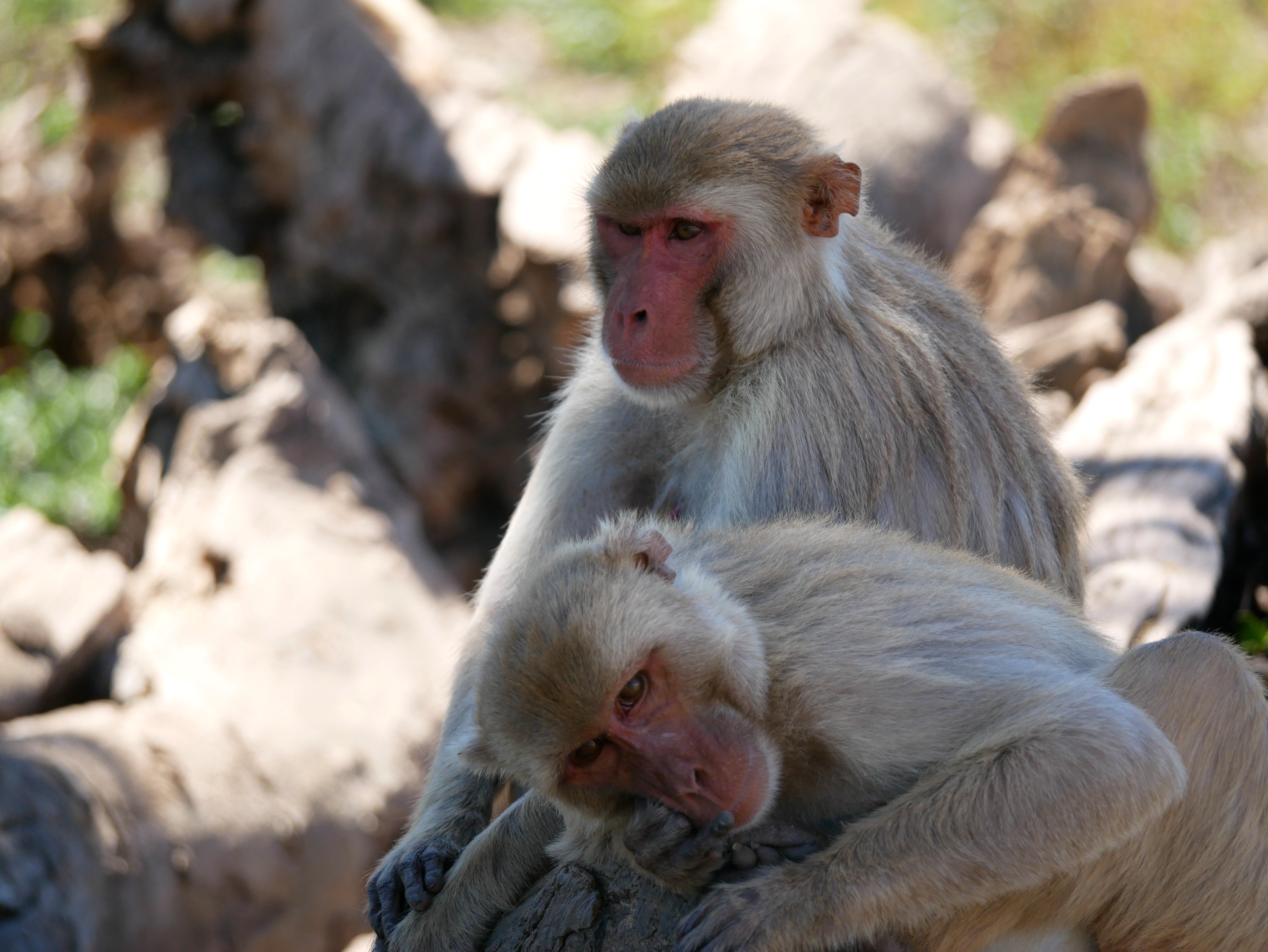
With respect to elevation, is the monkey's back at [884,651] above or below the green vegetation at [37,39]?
above

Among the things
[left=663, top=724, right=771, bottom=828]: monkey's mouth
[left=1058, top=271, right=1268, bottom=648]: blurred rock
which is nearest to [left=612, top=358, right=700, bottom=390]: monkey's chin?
[left=663, top=724, right=771, bottom=828]: monkey's mouth

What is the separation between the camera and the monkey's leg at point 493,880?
3.14 metres

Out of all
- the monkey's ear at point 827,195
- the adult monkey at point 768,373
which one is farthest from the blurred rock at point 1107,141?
the monkey's ear at point 827,195

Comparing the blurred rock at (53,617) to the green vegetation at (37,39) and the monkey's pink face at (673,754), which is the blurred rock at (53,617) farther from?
the green vegetation at (37,39)

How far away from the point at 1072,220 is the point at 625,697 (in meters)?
6.11

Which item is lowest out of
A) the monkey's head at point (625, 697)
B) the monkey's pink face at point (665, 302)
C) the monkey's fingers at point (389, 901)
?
the monkey's fingers at point (389, 901)

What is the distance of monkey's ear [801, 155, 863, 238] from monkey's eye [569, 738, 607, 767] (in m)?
1.83

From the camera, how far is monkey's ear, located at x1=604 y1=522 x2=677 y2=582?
2734 millimetres

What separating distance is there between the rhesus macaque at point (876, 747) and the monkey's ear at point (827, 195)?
120cm

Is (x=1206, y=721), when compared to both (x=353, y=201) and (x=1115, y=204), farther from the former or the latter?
(x=353, y=201)

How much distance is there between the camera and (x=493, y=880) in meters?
3.17

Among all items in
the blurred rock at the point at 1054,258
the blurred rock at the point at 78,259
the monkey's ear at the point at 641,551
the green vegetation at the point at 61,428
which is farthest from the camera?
the blurred rock at the point at 78,259

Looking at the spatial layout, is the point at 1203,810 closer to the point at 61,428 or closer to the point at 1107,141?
the point at 1107,141

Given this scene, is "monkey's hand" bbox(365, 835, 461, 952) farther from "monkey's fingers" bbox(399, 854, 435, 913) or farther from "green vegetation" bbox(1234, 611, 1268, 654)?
"green vegetation" bbox(1234, 611, 1268, 654)
